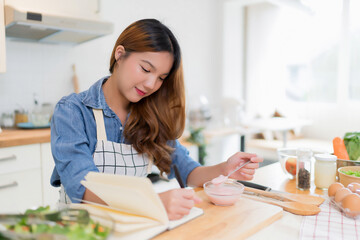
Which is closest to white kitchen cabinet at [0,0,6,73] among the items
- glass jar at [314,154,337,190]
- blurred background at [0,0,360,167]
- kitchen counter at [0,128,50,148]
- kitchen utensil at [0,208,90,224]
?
kitchen counter at [0,128,50,148]

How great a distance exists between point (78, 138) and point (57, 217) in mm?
413

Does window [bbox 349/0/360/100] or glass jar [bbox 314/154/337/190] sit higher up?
window [bbox 349/0/360/100]

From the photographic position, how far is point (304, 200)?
40.8 inches

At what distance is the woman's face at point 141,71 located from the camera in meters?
1.12

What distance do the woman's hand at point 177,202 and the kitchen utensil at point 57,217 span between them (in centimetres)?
25

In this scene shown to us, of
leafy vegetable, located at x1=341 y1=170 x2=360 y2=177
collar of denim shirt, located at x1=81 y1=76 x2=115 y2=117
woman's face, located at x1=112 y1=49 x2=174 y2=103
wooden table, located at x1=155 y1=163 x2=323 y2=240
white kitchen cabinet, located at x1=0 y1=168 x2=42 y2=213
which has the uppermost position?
woman's face, located at x1=112 y1=49 x2=174 y2=103

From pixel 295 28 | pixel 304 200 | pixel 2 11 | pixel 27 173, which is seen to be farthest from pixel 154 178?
pixel 295 28

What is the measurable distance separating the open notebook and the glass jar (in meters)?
0.63

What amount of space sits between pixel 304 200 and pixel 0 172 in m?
1.76

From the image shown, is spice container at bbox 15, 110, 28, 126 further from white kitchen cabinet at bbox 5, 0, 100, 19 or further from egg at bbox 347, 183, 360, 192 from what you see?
egg at bbox 347, 183, 360, 192

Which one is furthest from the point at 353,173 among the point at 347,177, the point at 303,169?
the point at 303,169

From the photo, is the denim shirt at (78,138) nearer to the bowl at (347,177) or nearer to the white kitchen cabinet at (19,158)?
the bowl at (347,177)

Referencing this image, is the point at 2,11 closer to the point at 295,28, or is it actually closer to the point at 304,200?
the point at 304,200

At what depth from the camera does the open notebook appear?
74cm
